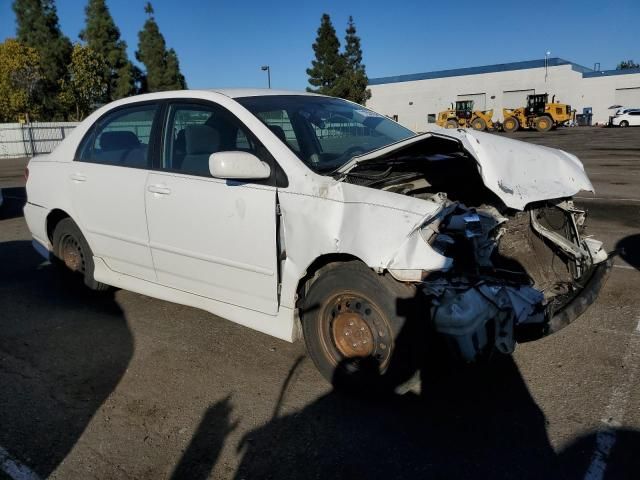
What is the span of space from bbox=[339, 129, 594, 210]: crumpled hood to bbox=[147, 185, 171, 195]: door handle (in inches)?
52.3

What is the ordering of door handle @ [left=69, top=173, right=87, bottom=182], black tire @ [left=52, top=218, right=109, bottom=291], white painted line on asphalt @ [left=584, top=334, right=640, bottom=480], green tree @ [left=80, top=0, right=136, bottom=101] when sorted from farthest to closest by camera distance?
green tree @ [left=80, top=0, right=136, bottom=101] → black tire @ [left=52, top=218, right=109, bottom=291] → door handle @ [left=69, top=173, right=87, bottom=182] → white painted line on asphalt @ [left=584, top=334, right=640, bottom=480]

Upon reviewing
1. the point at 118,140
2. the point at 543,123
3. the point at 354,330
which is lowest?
the point at 354,330

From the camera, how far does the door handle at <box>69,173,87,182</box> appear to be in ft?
14.5

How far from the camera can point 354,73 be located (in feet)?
161

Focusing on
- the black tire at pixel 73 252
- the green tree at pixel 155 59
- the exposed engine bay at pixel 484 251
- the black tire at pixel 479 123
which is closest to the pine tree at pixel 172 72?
the green tree at pixel 155 59

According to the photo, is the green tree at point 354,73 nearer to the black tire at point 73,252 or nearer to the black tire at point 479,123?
the black tire at point 479,123

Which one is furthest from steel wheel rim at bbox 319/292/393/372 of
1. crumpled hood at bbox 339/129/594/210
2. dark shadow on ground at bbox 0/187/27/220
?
dark shadow on ground at bbox 0/187/27/220

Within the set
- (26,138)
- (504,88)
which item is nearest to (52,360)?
(26,138)

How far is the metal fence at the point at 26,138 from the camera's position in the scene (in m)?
28.9

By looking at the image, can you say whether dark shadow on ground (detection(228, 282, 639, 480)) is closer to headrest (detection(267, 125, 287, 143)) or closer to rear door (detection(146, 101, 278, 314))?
rear door (detection(146, 101, 278, 314))

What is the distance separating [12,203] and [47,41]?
3471 cm

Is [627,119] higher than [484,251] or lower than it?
lower

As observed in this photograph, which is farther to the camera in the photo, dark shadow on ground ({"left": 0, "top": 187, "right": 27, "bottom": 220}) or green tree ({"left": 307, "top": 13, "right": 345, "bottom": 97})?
green tree ({"left": 307, "top": 13, "right": 345, "bottom": 97})

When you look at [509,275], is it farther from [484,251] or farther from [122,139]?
[122,139]
